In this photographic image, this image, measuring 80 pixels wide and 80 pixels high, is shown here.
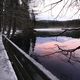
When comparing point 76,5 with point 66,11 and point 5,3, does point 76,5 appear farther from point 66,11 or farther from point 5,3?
point 5,3

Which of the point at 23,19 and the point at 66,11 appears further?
the point at 23,19

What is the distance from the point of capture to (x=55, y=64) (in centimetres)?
2141

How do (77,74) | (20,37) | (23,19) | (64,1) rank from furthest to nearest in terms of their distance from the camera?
1. (20,37)
2. (23,19)
3. (77,74)
4. (64,1)

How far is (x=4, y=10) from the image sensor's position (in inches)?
834

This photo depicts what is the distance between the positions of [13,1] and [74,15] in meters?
14.8

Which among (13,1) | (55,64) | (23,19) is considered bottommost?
(55,64)

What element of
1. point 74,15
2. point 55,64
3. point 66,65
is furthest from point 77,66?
point 74,15

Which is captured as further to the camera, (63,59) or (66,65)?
(63,59)

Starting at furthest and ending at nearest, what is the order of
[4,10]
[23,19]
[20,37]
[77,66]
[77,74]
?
[20,37] < [23,19] < [4,10] < [77,66] < [77,74]

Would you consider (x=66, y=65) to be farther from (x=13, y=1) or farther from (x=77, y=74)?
(x=13, y=1)

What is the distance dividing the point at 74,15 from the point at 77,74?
1214cm

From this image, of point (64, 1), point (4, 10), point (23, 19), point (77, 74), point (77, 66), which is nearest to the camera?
point (64, 1)

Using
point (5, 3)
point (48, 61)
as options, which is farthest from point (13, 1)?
point (48, 61)

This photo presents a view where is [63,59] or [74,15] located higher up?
[74,15]
